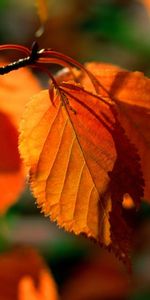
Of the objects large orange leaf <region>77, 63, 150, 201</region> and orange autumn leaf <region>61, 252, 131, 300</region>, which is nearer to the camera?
large orange leaf <region>77, 63, 150, 201</region>

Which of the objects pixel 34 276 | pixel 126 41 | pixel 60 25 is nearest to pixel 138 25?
pixel 126 41

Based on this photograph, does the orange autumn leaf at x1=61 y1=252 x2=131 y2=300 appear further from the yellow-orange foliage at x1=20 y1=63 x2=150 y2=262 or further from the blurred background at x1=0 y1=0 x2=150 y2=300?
the yellow-orange foliage at x1=20 y1=63 x2=150 y2=262

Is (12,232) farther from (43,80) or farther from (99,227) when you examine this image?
(99,227)

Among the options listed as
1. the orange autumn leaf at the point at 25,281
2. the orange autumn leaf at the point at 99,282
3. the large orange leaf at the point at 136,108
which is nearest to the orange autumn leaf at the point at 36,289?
the orange autumn leaf at the point at 25,281

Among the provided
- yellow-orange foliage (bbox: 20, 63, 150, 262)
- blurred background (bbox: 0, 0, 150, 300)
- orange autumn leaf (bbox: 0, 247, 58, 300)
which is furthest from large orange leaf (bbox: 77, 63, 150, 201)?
blurred background (bbox: 0, 0, 150, 300)

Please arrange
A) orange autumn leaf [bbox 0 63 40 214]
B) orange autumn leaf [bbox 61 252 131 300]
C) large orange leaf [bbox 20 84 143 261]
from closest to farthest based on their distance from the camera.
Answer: large orange leaf [bbox 20 84 143 261] < orange autumn leaf [bbox 0 63 40 214] < orange autumn leaf [bbox 61 252 131 300]

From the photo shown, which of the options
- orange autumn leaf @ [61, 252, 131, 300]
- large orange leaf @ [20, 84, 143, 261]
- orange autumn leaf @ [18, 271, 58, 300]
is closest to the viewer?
large orange leaf @ [20, 84, 143, 261]

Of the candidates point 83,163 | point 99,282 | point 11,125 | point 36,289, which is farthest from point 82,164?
point 99,282
